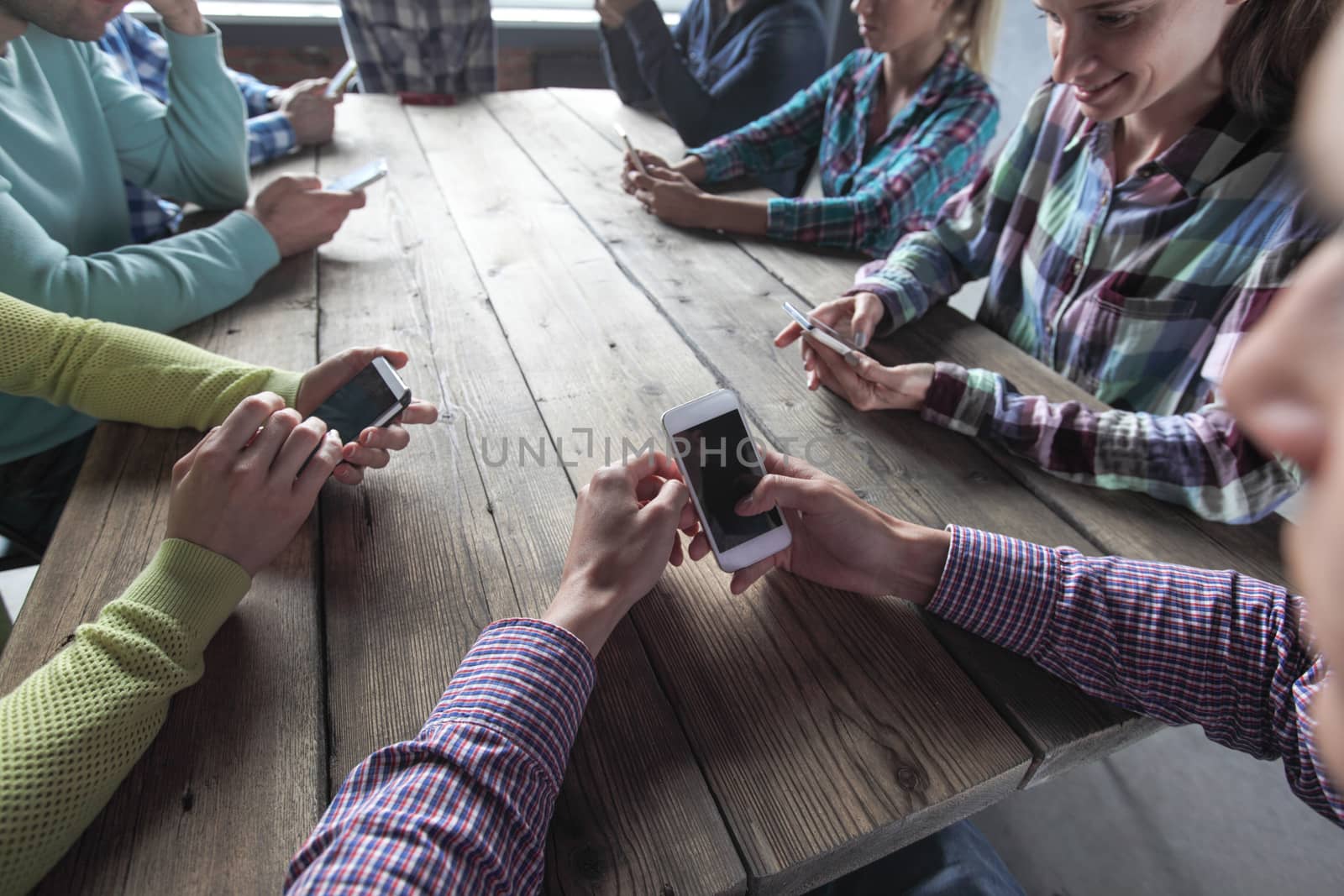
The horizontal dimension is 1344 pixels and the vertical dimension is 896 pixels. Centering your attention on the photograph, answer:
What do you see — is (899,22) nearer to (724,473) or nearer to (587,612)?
(724,473)

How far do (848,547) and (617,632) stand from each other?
20 centimetres

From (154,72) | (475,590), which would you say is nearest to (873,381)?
(475,590)

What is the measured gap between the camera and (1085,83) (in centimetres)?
87

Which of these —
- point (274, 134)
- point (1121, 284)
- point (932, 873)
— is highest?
point (1121, 284)

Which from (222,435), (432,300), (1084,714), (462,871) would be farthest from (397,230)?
(1084,714)

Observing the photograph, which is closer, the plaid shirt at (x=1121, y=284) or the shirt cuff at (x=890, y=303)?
the plaid shirt at (x=1121, y=284)

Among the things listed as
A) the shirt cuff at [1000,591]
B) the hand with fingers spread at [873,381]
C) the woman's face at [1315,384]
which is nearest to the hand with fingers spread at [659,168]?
the hand with fingers spread at [873,381]

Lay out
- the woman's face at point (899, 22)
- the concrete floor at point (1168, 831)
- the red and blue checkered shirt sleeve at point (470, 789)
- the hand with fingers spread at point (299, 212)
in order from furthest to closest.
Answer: the woman's face at point (899, 22)
the concrete floor at point (1168, 831)
the hand with fingers spread at point (299, 212)
the red and blue checkered shirt sleeve at point (470, 789)

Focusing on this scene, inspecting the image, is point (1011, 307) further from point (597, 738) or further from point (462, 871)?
point (462, 871)

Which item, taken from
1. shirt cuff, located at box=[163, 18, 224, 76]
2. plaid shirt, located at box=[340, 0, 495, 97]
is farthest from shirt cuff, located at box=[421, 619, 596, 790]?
plaid shirt, located at box=[340, 0, 495, 97]

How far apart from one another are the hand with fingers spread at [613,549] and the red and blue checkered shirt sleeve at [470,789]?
3 cm

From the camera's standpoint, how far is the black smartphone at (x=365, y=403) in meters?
0.71

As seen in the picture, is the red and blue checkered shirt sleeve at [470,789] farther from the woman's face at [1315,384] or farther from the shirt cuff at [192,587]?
the woman's face at [1315,384]

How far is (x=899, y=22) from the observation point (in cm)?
133
